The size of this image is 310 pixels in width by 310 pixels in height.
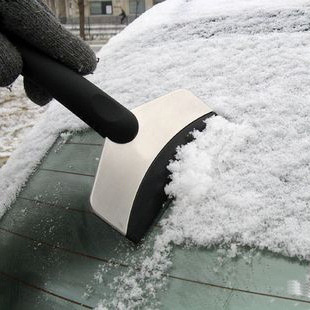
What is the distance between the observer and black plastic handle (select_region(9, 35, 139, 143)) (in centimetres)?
96

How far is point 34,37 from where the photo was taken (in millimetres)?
969

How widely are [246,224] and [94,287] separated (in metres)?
0.36

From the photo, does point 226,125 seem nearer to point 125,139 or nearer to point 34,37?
point 125,139

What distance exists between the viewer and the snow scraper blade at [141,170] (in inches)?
39.6

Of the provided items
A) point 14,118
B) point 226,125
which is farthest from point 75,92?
point 14,118

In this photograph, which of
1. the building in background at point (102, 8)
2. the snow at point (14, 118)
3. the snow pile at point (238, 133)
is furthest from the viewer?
the building in background at point (102, 8)

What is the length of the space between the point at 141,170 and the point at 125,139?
0.08 meters

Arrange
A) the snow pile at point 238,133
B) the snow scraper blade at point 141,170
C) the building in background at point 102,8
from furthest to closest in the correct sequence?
the building in background at point 102,8 → the snow scraper blade at point 141,170 → the snow pile at point 238,133

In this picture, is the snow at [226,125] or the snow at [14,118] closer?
the snow at [226,125]

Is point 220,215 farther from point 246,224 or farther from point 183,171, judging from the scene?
point 183,171

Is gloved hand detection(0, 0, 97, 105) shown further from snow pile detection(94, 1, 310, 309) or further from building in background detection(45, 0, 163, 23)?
building in background detection(45, 0, 163, 23)

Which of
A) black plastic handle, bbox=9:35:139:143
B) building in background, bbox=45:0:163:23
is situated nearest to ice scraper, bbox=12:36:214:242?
black plastic handle, bbox=9:35:139:143

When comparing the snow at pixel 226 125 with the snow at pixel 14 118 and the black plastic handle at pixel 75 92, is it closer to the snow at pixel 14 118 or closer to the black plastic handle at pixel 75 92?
the black plastic handle at pixel 75 92

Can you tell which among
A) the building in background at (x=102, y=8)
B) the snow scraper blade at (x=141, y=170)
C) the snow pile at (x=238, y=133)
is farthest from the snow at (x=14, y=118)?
the building in background at (x=102, y=8)
